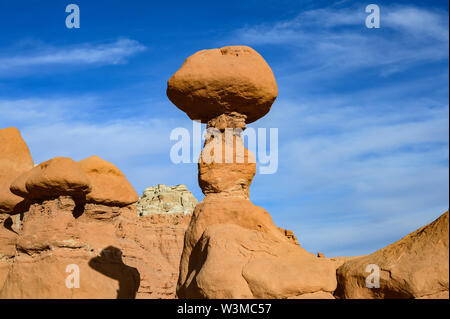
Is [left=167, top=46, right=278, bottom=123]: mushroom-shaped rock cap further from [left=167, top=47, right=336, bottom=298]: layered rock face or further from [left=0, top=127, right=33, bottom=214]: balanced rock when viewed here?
[left=0, top=127, right=33, bottom=214]: balanced rock

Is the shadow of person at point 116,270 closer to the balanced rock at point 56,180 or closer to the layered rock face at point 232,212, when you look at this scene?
the balanced rock at point 56,180

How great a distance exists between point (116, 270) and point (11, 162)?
623 centimetres

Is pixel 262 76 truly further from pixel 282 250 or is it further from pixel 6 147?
pixel 6 147

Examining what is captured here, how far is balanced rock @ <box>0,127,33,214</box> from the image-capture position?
17469 mm

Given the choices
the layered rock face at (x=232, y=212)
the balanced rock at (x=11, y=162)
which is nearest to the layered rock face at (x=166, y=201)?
the balanced rock at (x=11, y=162)

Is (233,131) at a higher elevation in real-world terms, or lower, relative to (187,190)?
lower

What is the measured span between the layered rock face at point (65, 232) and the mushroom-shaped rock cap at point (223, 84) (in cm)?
508

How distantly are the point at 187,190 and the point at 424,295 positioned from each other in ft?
138

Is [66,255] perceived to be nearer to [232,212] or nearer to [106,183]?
[106,183]

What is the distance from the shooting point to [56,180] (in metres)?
13.6

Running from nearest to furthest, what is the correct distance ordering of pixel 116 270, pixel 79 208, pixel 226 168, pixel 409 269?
pixel 409 269, pixel 226 168, pixel 116 270, pixel 79 208

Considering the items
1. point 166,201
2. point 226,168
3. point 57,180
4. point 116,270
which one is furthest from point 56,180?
point 166,201
